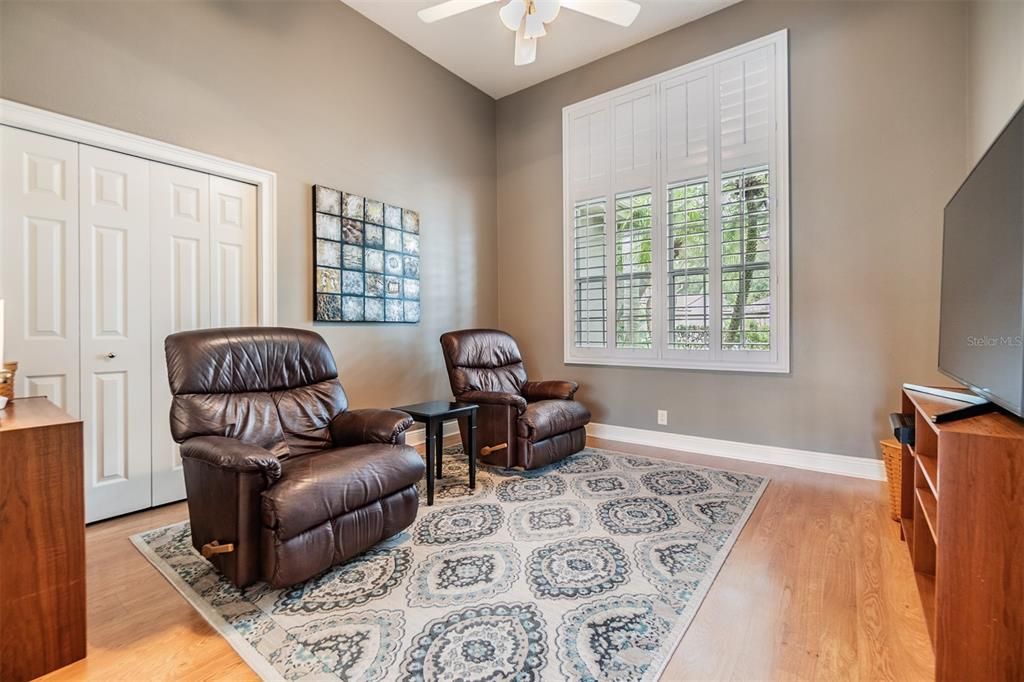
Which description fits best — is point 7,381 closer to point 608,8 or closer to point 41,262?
point 41,262

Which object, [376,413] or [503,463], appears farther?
[503,463]

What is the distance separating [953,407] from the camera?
148cm

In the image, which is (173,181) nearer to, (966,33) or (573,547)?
(573,547)

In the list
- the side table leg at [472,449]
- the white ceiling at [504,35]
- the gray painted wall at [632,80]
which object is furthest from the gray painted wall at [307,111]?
the side table leg at [472,449]

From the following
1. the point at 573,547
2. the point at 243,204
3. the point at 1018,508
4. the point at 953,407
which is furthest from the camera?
the point at 243,204

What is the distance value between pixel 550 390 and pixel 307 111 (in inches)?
109

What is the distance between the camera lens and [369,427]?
2.25 metres

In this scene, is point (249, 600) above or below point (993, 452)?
below

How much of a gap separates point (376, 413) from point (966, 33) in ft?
13.3

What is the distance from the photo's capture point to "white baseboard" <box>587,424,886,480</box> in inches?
119

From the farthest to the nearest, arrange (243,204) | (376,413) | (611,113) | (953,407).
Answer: (611,113)
(243,204)
(376,413)
(953,407)

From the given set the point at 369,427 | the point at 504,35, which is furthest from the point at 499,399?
the point at 504,35

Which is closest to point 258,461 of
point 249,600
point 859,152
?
point 249,600

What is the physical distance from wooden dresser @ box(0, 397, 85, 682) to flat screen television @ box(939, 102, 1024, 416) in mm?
2685
